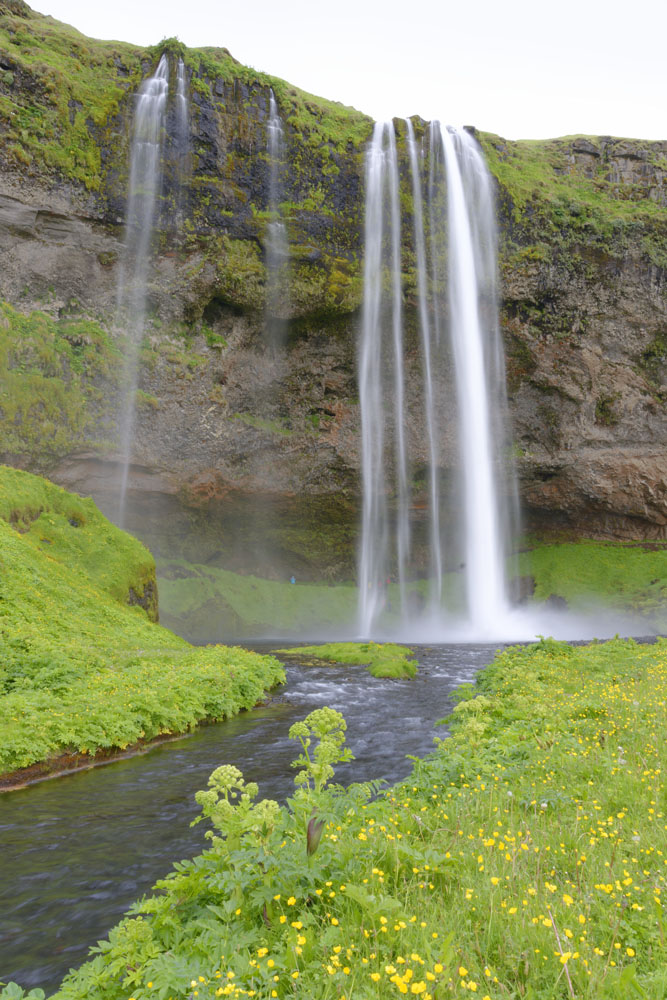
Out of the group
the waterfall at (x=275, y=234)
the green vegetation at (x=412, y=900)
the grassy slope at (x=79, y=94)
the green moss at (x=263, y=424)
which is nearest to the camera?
the green vegetation at (x=412, y=900)

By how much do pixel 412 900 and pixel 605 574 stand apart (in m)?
48.3

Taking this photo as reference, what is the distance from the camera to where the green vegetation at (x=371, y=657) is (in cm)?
2017

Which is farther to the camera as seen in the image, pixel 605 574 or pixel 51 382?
pixel 605 574

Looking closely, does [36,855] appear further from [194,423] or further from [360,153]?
[360,153]

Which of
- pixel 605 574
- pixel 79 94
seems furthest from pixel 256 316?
pixel 605 574

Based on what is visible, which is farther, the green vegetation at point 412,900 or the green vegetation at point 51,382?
the green vegetation at point 51,382

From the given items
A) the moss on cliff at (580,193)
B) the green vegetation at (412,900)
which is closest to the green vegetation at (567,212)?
the moss on cliff at (580,193)

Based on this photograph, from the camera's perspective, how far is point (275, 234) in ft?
133

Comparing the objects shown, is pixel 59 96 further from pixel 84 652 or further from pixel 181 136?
pixel 84 652

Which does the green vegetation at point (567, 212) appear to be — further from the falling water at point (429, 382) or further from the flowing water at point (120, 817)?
the flowing water at point (120, 817)

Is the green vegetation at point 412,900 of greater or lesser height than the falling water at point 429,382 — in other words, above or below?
below

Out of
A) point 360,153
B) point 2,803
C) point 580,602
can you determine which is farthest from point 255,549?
point 2,803

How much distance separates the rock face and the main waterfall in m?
1.03

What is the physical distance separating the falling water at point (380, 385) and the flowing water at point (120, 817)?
106ft
